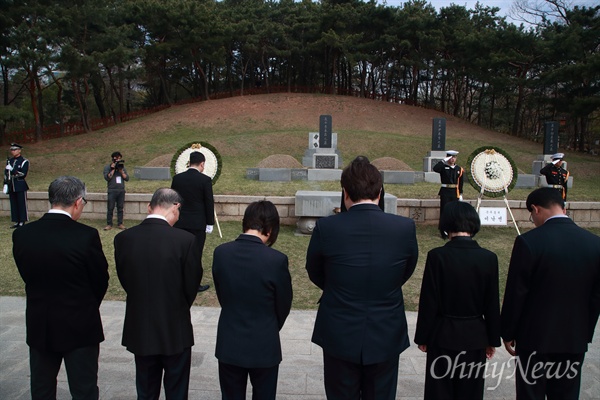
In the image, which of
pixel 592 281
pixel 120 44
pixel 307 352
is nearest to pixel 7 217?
pixel 307 352

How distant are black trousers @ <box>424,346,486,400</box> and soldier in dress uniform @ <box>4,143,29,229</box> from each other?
7949 millimetres

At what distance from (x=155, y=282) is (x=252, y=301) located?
548mm

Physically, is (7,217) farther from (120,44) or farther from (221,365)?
(120,44)

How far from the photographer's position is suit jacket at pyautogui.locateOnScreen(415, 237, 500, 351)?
224 centimetres

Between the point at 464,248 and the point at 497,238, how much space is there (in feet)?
19.7

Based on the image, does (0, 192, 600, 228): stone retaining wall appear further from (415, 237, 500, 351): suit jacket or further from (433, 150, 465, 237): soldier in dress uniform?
(415, 237, 500, 351): suit jacket

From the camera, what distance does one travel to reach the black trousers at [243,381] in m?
2.21

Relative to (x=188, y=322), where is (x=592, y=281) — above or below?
above

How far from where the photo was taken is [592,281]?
2260 millimetres

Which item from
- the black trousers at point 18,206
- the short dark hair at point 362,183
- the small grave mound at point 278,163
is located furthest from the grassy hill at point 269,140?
the short dark hair at point 362,183

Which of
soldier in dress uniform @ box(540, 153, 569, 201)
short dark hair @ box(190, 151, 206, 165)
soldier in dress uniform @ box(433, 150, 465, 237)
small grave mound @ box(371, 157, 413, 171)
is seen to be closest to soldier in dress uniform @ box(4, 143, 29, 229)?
short dark hair @ box(190, 151, 206, 165)

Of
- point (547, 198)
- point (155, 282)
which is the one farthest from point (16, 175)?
point (547, 198)

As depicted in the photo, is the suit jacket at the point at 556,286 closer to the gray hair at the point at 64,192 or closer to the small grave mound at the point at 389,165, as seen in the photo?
the gray hair at the point at 64,192

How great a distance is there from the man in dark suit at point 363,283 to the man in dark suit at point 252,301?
0.72 ft
